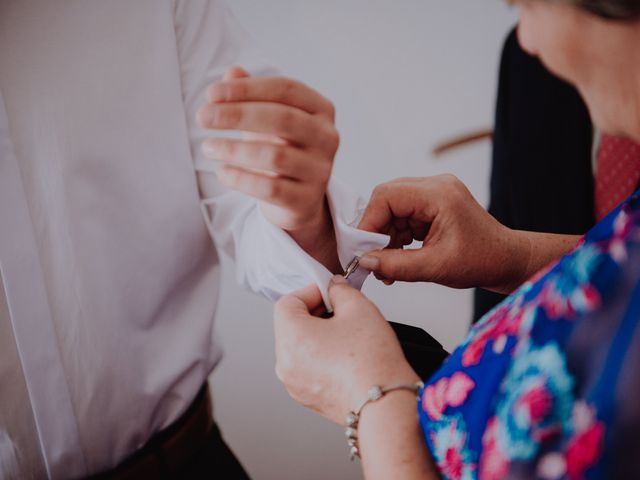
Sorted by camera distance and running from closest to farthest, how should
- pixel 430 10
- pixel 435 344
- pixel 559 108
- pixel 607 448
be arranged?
pixel 607 448
pixel 435 344
pixel 559 108
pixel 430 10

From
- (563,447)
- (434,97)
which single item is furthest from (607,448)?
(434,97)

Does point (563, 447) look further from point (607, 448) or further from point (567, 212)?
point (567, 212)

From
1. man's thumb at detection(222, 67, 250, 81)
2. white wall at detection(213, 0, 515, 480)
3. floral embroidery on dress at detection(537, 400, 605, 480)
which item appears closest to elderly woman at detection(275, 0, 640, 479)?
floral embroidery on dress at detection(537, 400, 605, 480)

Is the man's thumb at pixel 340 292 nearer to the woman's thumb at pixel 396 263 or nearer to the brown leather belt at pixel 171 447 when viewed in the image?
the woman's thumb at pixel 396 263

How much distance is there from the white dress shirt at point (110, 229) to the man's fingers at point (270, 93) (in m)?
0.14

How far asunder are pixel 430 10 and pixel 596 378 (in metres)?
0.85

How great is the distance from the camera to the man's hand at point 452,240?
531 millimetres

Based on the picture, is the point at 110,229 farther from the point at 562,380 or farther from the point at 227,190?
the point at 562,380

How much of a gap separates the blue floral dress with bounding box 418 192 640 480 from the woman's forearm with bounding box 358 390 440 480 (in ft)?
0.08

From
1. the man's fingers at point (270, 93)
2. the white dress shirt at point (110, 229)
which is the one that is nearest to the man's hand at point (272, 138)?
the man's fingers at point (270, 93)

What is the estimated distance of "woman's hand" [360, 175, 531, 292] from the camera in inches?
21.0

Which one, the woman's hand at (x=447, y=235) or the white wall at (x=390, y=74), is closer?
the woman's hand at (x=447, y=235)

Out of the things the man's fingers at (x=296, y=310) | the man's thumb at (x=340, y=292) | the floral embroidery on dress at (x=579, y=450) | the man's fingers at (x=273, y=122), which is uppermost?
the man's fingers at (x=273, y=122)

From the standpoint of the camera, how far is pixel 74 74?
1.66 ft
